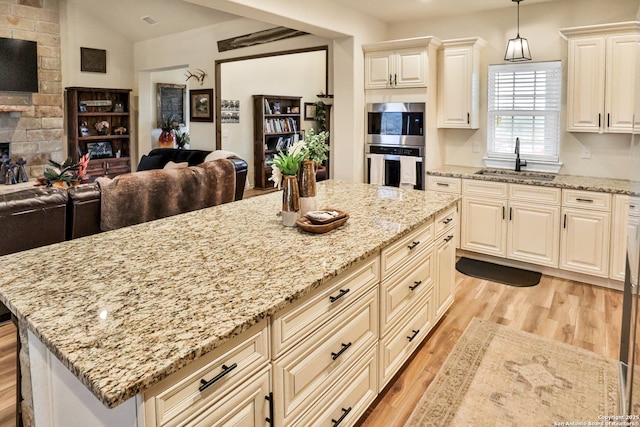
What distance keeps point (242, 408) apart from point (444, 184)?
12.1ft

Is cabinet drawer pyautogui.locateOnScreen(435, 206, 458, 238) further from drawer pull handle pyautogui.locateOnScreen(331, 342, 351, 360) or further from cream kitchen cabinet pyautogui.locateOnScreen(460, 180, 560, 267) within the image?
cream kitchen cabinet pyautogui.locateOnScreen(460, 180, 560, 267)

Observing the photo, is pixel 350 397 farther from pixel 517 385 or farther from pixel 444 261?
pixel 444 261

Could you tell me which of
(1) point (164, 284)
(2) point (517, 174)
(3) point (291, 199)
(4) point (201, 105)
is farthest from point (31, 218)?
(4) point (201, 105)

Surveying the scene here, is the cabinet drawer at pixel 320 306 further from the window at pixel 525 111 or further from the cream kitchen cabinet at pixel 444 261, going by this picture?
the window at pixel 525 111

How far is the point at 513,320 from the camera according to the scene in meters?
3.30

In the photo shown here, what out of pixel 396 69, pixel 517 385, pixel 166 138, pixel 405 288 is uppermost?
pixel 396 69

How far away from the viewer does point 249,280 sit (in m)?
1.58

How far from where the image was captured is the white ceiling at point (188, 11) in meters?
4.35

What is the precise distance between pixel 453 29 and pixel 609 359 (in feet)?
11.7

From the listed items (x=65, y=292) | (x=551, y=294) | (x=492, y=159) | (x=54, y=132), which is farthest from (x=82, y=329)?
(x=54, y=132)

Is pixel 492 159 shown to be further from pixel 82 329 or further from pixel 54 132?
pixel 54 132

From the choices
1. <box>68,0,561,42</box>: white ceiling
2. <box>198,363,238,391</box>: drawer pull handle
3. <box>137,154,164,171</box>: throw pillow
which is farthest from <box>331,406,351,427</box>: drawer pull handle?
<box>137,154,164,171</box>: throw pillow

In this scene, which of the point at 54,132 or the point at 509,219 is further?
the point at 54,132

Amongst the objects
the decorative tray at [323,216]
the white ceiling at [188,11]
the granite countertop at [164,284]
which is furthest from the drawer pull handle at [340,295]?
the white ceiling at [188,11]
